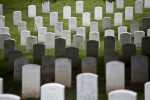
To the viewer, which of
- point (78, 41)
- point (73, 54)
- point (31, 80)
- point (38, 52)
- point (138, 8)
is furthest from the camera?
point (138, 8)

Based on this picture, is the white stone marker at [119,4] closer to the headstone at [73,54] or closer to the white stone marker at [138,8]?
the white stone marker at [138,8]

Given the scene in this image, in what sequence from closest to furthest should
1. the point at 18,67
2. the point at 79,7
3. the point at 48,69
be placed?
the point at 18,67, the point at 48,69, the point at 79,7

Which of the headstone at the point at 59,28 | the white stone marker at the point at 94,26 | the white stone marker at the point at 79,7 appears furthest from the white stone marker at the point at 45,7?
the white stone marker at the point at 94,26

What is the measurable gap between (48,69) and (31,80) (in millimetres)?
1662

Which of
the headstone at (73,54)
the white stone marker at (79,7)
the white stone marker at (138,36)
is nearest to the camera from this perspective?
the headstone at (73,54)

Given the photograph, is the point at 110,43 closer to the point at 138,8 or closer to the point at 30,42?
the point at 30,42

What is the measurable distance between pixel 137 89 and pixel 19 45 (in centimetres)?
817

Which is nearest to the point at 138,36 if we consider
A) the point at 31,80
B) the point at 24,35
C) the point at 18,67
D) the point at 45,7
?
the point at 24,35

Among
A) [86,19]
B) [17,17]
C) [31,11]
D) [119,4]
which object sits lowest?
[86,19]

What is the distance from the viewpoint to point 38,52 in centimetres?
1755

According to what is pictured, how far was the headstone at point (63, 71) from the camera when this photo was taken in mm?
14570

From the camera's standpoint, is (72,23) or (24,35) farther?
(72,23)

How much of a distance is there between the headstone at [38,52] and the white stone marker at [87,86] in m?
5.06

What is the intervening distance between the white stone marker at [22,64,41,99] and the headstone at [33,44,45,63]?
3590 mm
